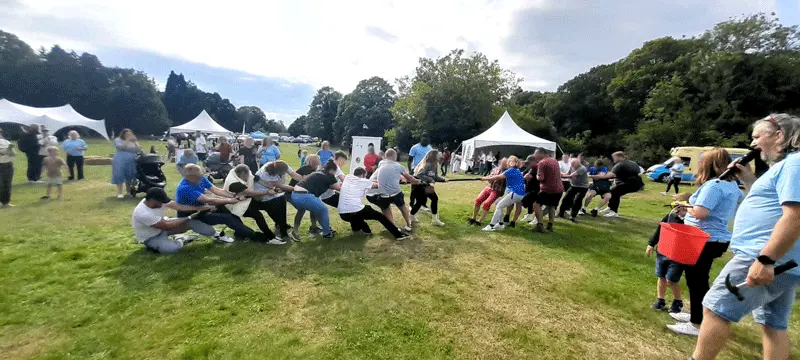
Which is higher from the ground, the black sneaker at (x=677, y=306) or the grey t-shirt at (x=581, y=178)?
the grey t-shirt at (x=581, y=178)

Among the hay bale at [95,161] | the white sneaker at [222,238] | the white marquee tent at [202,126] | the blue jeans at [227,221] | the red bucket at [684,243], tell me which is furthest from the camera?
the white marquee tent at [202,126]

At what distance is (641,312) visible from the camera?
3.81 metres

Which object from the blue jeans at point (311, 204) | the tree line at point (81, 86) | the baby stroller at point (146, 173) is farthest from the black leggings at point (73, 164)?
the tree line at point (81, 86)

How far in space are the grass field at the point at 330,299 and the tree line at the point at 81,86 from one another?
167 ft

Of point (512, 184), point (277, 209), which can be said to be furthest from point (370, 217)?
point (512, 184)

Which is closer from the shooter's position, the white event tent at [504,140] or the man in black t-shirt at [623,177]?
the man in black t-shirt at [623,177]

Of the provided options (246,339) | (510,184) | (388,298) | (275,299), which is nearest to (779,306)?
(388,298)

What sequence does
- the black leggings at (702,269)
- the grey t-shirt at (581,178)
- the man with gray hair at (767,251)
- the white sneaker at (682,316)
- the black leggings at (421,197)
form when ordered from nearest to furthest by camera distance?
the man with gray hair at (767,251), the black leggings at (702,269), the white sneaker at (682,316), the black leggings at (421,197), the grey t-shirt at (581,178)

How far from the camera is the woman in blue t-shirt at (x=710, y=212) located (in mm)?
3068

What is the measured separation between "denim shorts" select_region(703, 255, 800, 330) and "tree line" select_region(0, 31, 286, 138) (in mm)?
59193

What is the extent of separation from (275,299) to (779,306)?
4018 mm

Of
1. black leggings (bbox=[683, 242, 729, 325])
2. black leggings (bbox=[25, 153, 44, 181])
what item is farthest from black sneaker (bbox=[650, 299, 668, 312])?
black leggings (bbox=[25, 153, 44, 181])

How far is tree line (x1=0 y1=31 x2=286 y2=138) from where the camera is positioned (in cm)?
4069

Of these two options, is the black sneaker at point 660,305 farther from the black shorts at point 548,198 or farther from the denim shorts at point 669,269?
the black shorts at point 548,198
